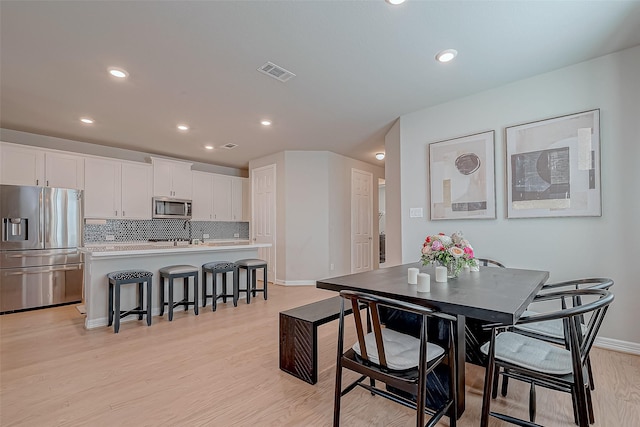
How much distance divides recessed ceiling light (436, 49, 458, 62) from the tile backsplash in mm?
5619

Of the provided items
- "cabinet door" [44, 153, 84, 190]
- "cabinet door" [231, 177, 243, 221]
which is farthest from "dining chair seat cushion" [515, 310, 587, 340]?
"cabinet door" [44, 153, 84, 190]

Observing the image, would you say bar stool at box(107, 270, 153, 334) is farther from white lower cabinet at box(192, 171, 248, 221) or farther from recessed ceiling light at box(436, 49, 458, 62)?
recessed ceiling light at box(436, 49, 458, 62)

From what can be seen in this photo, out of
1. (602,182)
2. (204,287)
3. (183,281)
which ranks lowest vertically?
(204,287)

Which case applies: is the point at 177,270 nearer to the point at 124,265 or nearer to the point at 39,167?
the point at 124,265

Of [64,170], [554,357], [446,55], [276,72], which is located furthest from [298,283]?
[554,357]

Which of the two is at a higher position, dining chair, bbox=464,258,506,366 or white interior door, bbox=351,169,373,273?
white interior door, bbox=351,169,373,273

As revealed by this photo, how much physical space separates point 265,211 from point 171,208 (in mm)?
1786

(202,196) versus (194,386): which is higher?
(202,196)

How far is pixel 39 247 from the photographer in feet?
13.5

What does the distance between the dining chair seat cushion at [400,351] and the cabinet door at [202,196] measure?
5.43 m

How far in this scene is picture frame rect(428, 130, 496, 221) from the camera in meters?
3.28

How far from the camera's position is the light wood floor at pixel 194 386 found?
177 centimetres

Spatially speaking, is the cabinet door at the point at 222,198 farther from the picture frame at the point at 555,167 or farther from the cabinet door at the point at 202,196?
the picture frame at the point at 555,167

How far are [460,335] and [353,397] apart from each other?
2.78ft
